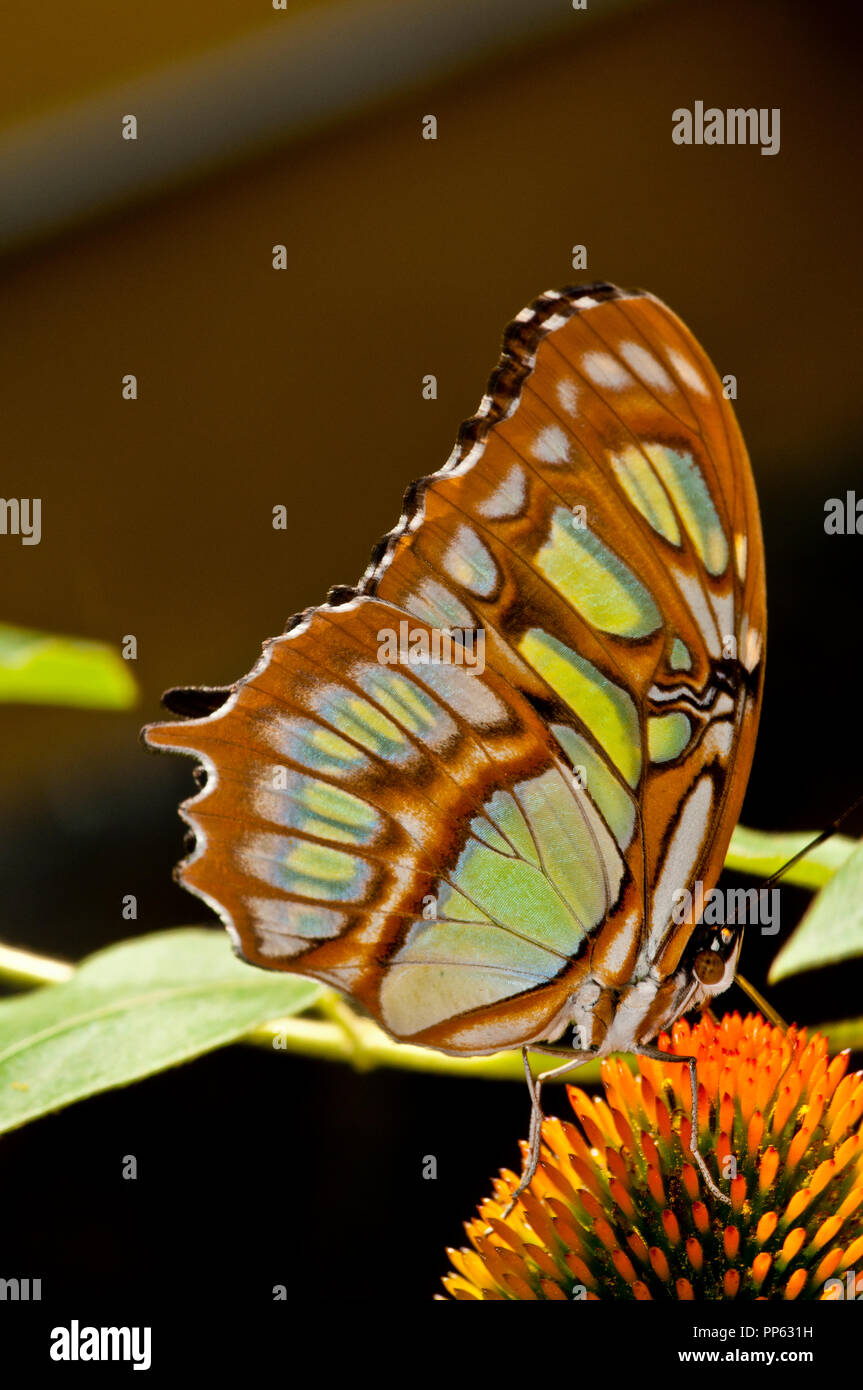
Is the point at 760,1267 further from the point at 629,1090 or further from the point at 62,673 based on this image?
the point at 62,673

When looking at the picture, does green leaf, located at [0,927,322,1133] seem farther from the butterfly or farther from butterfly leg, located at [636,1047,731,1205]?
butterfly leg, located at [636,1047,731,1205]

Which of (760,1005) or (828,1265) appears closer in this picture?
(828,1265)

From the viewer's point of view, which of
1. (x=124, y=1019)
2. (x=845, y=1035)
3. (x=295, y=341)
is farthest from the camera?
(x=295, y=341)

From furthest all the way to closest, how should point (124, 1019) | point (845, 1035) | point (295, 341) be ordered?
point (295, 341) < point (845, 1035) < point (124, 1019)

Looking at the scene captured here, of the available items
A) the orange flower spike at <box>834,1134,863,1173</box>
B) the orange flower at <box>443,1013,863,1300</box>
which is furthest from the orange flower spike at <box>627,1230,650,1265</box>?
the orange flower spike at <box>834,1134,863,1173</box>

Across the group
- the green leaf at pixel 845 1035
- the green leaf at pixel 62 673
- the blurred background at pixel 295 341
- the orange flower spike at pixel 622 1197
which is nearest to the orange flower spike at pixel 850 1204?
the orange flower spike at pixel 622 1197

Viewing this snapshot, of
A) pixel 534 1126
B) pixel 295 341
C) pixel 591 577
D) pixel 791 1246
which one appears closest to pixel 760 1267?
pixel 791 1246

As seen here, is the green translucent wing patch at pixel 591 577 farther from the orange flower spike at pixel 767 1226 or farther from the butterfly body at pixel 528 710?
the orange flower spike at pixel 767 1226
